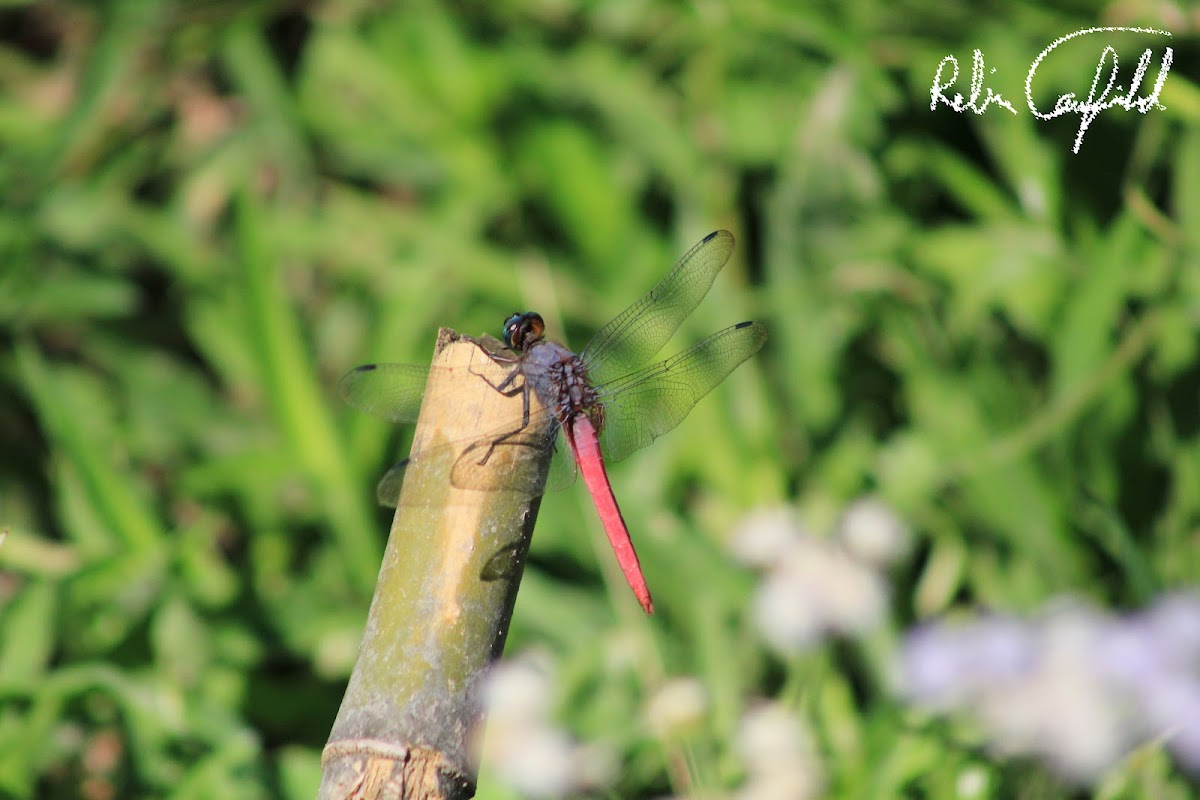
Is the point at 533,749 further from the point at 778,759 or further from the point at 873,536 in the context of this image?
the point at 873,536

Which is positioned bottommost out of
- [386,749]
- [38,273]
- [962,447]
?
[386,749]

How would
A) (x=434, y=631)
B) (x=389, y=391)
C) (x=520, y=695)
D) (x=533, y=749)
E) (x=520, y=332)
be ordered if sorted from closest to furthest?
(x=434, y=631) < (x=520, y=332) < (x=389, y=391) < (x=533, y=749) < (x=520, y=695)

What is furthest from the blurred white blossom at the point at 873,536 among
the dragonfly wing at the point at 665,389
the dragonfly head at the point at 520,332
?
the dragonfly head at the point at 520,332

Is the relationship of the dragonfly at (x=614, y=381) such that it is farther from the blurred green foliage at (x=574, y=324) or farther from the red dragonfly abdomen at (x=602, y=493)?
the blurred green foliage at (x=574, y=324)

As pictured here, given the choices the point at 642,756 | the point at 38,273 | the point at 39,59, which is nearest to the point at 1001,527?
the point at 642,756

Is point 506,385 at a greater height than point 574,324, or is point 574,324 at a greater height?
point 574,324

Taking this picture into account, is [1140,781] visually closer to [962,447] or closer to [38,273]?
[962,447]

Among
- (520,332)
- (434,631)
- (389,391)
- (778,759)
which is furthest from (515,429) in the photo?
(778,759)
